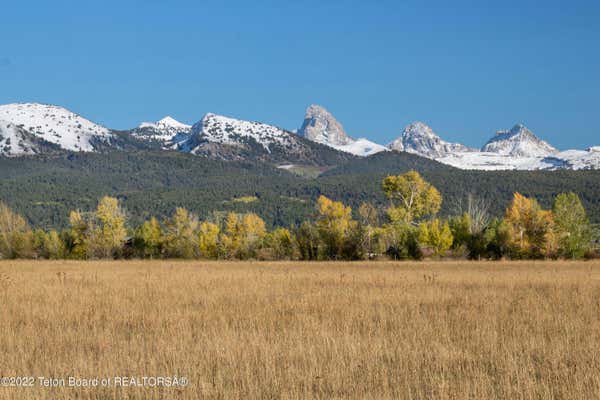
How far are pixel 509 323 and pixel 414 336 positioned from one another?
329 centimetres

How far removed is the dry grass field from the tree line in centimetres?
5198

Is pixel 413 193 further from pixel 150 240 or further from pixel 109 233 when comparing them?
pixel 109 233

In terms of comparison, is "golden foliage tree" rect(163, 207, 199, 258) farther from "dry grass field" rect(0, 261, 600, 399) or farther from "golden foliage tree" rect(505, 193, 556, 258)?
"dry grass field" rect(0, 261, 600, 399)

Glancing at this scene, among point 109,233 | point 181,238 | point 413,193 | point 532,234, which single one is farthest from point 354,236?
point 109,233

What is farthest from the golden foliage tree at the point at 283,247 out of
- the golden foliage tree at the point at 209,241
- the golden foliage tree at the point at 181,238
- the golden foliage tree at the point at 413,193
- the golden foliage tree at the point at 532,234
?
the golden foliage tree at the point at 532,234

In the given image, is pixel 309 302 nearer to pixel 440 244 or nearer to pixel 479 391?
pixel 479 391

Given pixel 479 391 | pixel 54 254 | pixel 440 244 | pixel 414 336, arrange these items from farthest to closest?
pixel 54 254 < pixel 440 244 < pixel 414 336 < pixel 479 391

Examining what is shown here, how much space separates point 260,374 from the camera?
35.9 feet

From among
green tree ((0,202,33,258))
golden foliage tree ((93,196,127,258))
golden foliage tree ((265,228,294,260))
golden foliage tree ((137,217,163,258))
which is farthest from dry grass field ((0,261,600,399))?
green tree ((0,202,33,258))

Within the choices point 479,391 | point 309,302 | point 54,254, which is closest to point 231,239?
point 54,254

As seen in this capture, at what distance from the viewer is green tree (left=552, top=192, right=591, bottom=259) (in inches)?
2842

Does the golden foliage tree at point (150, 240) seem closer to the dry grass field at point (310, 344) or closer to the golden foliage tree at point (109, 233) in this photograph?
the golden foliage tree at point (109, 233)

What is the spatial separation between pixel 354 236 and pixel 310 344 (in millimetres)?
60834

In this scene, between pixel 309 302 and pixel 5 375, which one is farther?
pixel 309 302
